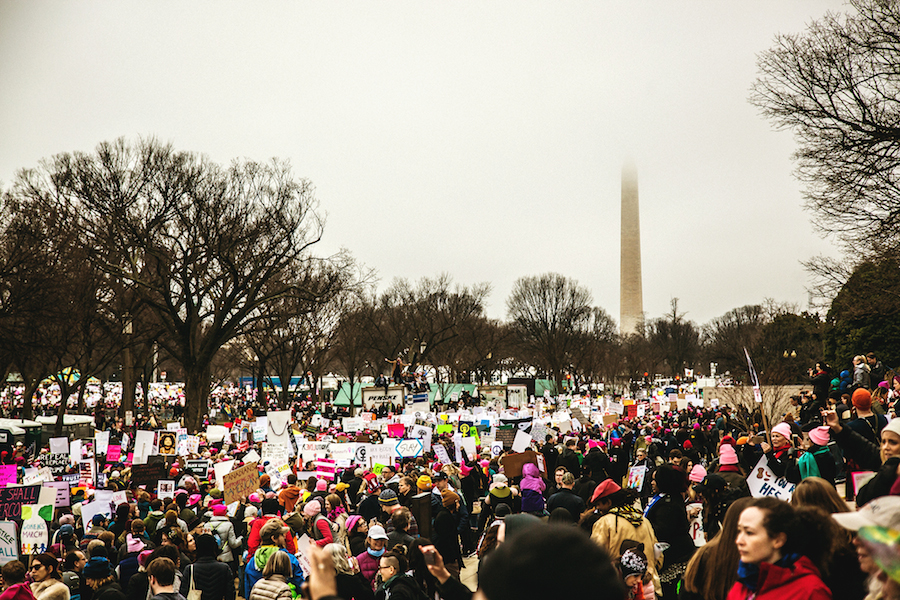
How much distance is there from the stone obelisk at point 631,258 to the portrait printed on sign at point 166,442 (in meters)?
78.0

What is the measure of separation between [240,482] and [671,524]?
7.69 meters

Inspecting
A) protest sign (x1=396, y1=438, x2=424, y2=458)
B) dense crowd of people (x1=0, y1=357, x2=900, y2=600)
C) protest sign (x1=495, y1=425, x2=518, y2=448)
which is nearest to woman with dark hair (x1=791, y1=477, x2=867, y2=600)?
dense crowd of people (x1=0, y1=357, x2=900, y2=600)

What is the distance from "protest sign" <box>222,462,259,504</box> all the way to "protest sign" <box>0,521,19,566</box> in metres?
3.13

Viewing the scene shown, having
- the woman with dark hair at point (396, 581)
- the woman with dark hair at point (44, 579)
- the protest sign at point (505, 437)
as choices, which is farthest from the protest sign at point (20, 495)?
the protest sign at point (505, 437)

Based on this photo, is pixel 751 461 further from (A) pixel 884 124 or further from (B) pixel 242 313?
(B) pixel 242 313

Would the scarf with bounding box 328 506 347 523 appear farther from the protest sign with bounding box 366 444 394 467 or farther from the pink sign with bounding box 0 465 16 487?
the pink sign with bounding box 0 465 16 487

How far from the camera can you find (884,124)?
52.1 feet

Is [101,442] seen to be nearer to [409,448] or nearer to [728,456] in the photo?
[409,448]

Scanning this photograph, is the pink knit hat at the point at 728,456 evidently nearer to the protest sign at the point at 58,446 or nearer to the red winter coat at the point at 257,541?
the red winter coat at the point at 257,541

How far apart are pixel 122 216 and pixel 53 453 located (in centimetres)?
1123

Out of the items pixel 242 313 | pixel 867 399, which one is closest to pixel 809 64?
pixel 867 399

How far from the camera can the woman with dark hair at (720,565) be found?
11.1ft

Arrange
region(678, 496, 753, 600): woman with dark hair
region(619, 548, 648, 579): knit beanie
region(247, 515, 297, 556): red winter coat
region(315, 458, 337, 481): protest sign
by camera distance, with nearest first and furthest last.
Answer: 1. region(678, 496, 753, 600): woman with dark hair
2. region(619, 548, 648, 579): knit beanie
3. region(247, 515, 297, 556): red winter coat
4. region(315, 458, 337, 481): protest sign

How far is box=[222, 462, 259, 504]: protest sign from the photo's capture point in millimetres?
11102
